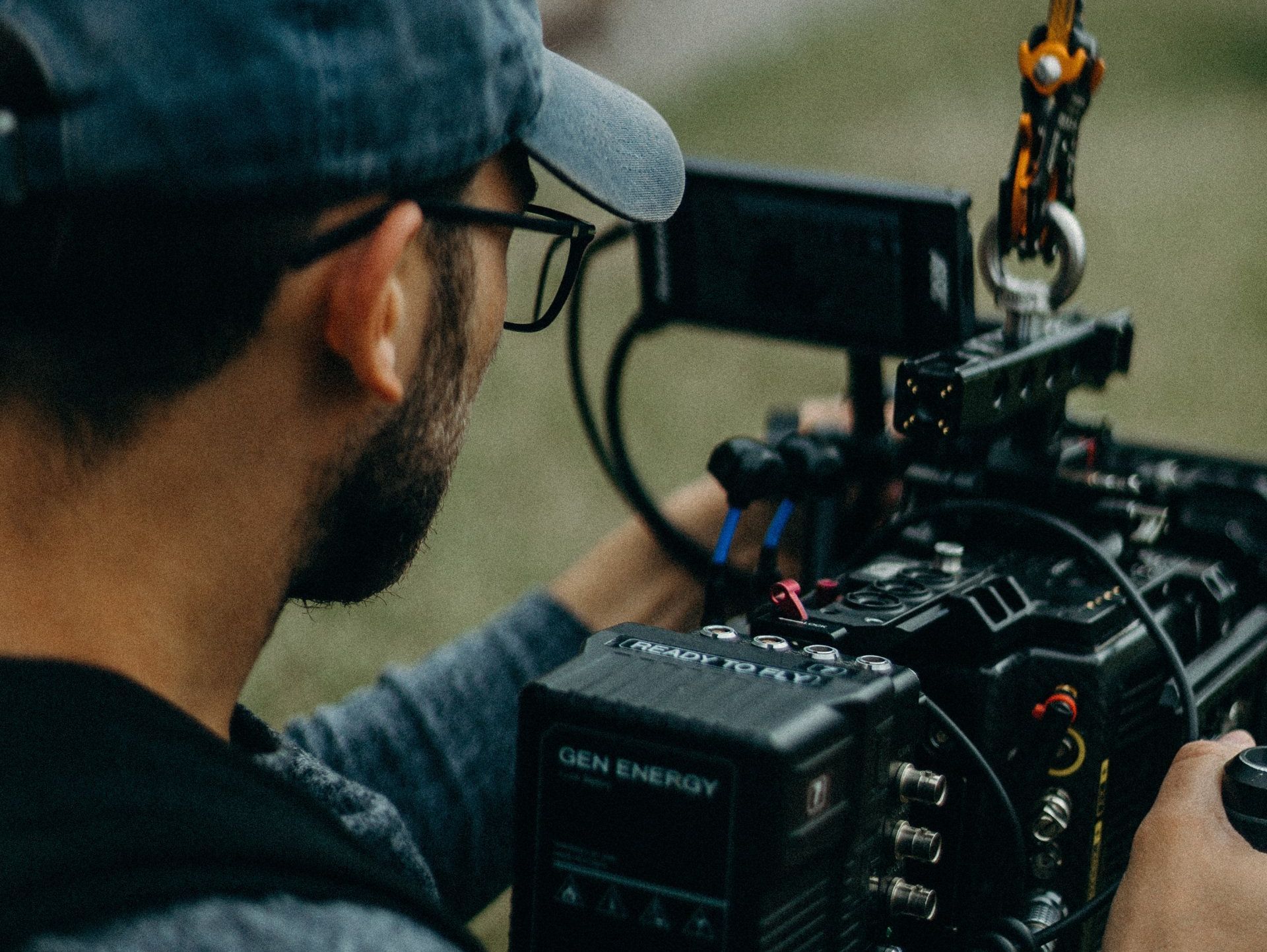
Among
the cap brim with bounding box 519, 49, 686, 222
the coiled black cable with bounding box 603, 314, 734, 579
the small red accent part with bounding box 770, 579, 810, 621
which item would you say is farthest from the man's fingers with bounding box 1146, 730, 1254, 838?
the coiled black cable with bounding box 603, 314, 734, 579

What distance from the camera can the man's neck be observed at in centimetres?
86

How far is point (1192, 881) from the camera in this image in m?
0.95

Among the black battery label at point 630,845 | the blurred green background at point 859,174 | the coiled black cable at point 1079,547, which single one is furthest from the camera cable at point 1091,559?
the blurred green background at point 859,174

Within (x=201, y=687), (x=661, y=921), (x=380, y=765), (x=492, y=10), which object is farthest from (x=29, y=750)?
(x=380, y=765)

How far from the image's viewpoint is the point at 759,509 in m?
1.58

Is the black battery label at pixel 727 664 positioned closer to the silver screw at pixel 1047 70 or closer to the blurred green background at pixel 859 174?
the silver screw at pixel 1047 70

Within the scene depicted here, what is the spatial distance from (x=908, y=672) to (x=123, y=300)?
0.50m

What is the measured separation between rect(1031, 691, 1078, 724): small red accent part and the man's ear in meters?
0.50

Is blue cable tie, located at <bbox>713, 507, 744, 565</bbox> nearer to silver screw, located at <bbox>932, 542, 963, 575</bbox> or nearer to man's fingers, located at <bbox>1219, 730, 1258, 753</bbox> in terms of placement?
silver screw, located at <bbox>932, 542, 963, 575</bbox>

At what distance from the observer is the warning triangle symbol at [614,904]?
91 cm

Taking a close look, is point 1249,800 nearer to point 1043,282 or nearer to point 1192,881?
point 1192,881

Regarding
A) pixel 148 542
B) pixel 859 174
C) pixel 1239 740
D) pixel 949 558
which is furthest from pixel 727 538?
pixel 859 174

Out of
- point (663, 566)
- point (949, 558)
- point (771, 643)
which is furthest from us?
point (663, 566)

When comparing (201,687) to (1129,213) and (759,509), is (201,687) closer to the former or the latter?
(759,509)
